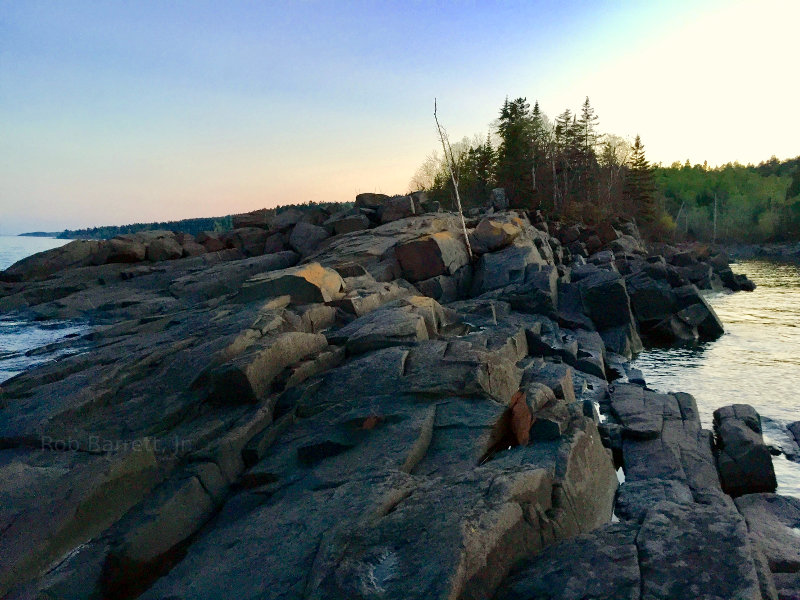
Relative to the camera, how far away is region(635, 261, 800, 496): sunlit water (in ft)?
44.6

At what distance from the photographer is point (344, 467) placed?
6602 mm

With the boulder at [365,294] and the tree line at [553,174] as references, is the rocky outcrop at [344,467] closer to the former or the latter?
the boulder at [365,294]

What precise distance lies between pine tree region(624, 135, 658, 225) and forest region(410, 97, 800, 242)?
14 centimetres

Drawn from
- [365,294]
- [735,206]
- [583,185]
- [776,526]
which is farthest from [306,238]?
[735,206]

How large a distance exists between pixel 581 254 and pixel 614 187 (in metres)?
40.4

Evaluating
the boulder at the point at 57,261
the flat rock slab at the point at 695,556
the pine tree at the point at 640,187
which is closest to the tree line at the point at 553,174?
the pine tree at the point at 640,187

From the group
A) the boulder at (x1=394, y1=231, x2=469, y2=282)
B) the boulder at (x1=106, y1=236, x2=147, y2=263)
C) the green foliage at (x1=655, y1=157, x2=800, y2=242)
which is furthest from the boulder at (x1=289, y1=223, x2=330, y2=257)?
the green foliage at (x1=655, y1=157, x2=800, y2=242)

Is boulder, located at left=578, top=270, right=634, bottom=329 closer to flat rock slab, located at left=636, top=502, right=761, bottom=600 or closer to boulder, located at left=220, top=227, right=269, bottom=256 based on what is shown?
flat rock slab, located at left=636, top=502, right=761, bottom=600

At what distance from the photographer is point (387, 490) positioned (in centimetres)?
544

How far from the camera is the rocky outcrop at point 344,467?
413cm

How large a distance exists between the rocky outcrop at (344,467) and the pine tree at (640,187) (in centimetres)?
6585

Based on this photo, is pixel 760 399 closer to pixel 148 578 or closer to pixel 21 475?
pixel 148 578

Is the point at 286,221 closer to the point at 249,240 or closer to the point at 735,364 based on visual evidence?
the point at 249,240

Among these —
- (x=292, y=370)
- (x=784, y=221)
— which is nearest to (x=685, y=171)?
(x=784, y=221)
